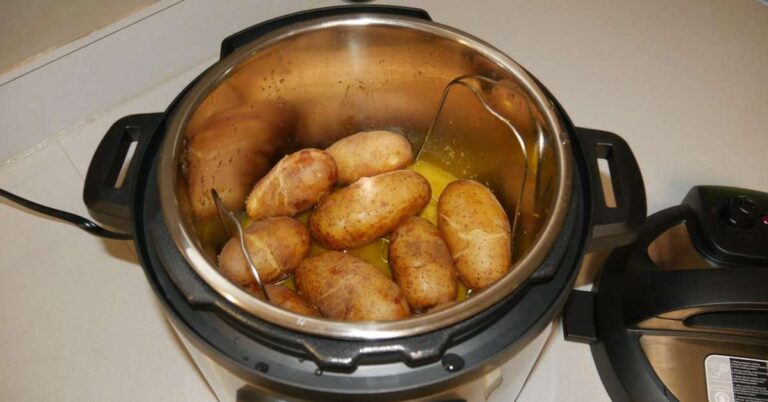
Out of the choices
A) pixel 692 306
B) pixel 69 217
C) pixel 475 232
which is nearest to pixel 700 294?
pixel 692 306

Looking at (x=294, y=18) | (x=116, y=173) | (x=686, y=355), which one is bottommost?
(x=686, y=355)

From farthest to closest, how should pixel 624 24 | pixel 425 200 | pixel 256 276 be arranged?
1. pixel 624 24
2. pixel 425 200
3. pixel 256 276

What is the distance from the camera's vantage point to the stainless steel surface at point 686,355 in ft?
2.39

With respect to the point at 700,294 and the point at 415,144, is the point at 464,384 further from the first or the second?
the point at 415,144

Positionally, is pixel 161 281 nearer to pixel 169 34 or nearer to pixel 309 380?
pixel 309 380

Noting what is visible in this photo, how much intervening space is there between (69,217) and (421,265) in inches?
23.3

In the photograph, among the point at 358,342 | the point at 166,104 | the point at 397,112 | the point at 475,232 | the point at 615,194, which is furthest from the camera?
the point at 166,104

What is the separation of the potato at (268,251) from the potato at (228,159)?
0.19 ft

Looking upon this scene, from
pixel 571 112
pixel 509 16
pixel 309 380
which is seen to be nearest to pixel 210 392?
pixel 309 380

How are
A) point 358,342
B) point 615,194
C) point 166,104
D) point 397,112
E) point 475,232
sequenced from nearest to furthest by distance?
1. point 358,342
2. point 615,194
3. point 475,232
4. point 397,112
5. point 166,104

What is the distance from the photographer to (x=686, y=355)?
0.73 meters

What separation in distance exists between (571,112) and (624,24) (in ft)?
1.00

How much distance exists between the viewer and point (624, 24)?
124 centimetres

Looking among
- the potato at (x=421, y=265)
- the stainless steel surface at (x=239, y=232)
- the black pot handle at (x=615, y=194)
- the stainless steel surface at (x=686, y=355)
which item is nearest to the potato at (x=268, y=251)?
the stainless steel surface at (x=239, y=232)
